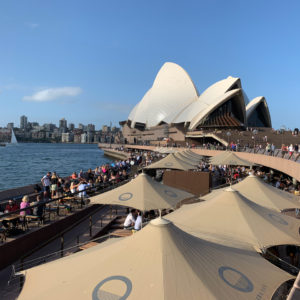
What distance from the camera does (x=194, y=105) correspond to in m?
57.3

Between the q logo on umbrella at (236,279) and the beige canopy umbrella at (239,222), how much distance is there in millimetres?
1355

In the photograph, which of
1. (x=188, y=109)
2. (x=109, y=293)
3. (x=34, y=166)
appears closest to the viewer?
(x=109, y=293)

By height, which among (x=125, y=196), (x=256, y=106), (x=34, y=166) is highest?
(x=256, y=106)

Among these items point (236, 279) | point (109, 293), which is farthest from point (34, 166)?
point (236, 279)

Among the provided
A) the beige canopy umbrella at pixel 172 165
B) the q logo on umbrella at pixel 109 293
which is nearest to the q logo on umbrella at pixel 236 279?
the q logo on umbrella at pixel 109 293

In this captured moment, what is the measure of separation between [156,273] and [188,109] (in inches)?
2254

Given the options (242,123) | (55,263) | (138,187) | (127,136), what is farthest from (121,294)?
(127,136)

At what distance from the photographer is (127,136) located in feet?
297

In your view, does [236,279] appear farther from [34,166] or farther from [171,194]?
[34,166]

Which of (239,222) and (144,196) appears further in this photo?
(144,196)

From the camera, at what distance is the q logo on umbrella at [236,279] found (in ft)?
8.45

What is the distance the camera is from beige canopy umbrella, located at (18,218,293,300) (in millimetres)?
2346

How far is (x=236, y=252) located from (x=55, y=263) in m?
2.06

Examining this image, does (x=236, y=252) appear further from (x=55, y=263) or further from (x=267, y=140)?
(x=267, y=140)
